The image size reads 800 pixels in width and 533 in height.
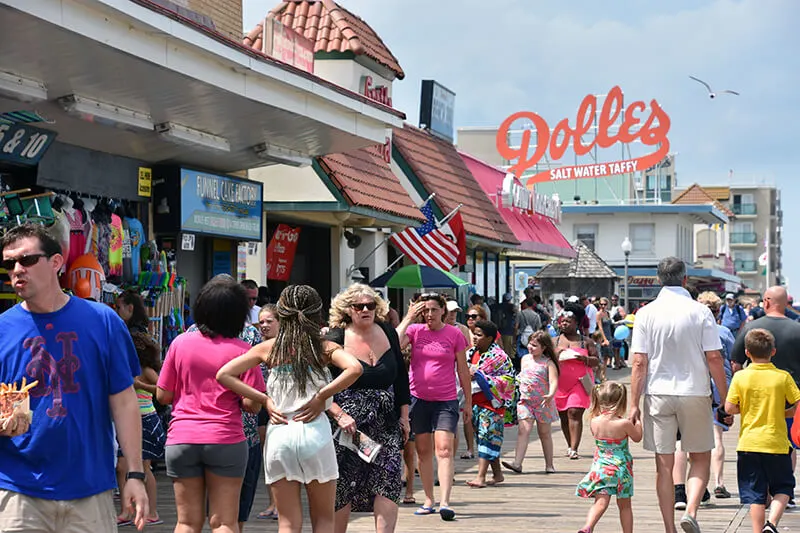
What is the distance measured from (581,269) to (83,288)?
31.1 metres

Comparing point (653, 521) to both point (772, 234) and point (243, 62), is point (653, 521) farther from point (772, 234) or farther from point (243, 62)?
point (772, 234)

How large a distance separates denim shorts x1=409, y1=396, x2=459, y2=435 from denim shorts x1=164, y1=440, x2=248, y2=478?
3764 millimetres

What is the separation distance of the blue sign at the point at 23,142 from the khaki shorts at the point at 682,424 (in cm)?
578

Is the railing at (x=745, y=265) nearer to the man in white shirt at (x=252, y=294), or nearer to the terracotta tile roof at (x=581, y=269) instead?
the terracotta tile roof at (x=581, y=269)

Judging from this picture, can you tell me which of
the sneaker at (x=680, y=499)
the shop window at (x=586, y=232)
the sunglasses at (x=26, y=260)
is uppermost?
the shop window at (x=586, y=232)

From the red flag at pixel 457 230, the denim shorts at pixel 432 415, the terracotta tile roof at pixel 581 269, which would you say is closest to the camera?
the denim shorts at pixel 432 415

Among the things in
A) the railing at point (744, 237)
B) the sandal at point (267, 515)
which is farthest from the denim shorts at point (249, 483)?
the railing at point (744, 237)

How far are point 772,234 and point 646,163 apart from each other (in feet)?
244

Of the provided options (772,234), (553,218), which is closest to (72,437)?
(553,218)

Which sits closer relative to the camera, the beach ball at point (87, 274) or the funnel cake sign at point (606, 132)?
the beach ball at point (87, 274)

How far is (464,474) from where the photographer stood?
12.8 meters

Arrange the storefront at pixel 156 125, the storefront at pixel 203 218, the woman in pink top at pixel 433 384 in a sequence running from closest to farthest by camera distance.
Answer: the storefront at pixel 156 125 < the woman in pink top at pixel 433 384 < the storefront at pixel 203 218

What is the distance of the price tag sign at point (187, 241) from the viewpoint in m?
14.6

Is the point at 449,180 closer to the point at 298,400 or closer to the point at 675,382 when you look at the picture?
the point at 675,382
